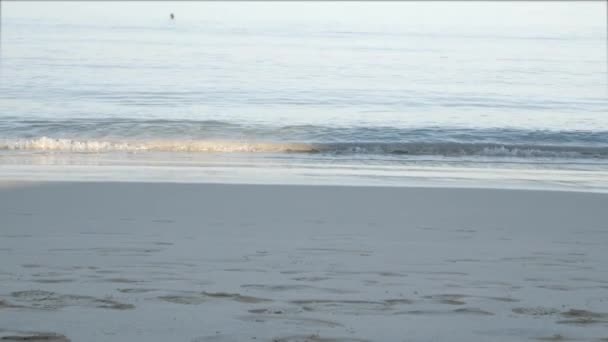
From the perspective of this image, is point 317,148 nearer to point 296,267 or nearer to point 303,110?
point 303,110

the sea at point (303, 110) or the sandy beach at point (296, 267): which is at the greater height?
the sea at point (303, 110)

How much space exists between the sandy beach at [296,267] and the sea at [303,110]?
2.26 meters

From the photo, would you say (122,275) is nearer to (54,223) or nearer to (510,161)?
(54,223)

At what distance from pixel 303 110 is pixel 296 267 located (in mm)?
14409

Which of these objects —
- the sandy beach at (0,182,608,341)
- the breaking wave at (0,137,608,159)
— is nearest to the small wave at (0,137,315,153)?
the breaking wave at (0,137,608,159)

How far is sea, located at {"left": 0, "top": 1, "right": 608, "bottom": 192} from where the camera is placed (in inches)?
486

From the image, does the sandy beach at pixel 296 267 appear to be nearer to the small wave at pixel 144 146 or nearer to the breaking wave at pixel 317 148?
the small wave at pixel 144 146

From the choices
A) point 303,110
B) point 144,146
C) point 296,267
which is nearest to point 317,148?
point 144,146

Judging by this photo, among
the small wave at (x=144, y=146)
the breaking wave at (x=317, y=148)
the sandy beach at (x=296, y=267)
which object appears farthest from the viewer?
the breaking wave at (x=317, y=148)

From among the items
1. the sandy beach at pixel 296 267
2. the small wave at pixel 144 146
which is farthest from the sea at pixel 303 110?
the sandy beach at pixel 296 267

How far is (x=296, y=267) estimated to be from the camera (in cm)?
603

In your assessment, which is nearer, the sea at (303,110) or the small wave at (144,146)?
the sea at (303,110)

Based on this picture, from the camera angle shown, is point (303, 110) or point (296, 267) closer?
point (296, 267)

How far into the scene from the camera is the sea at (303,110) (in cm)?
1234
